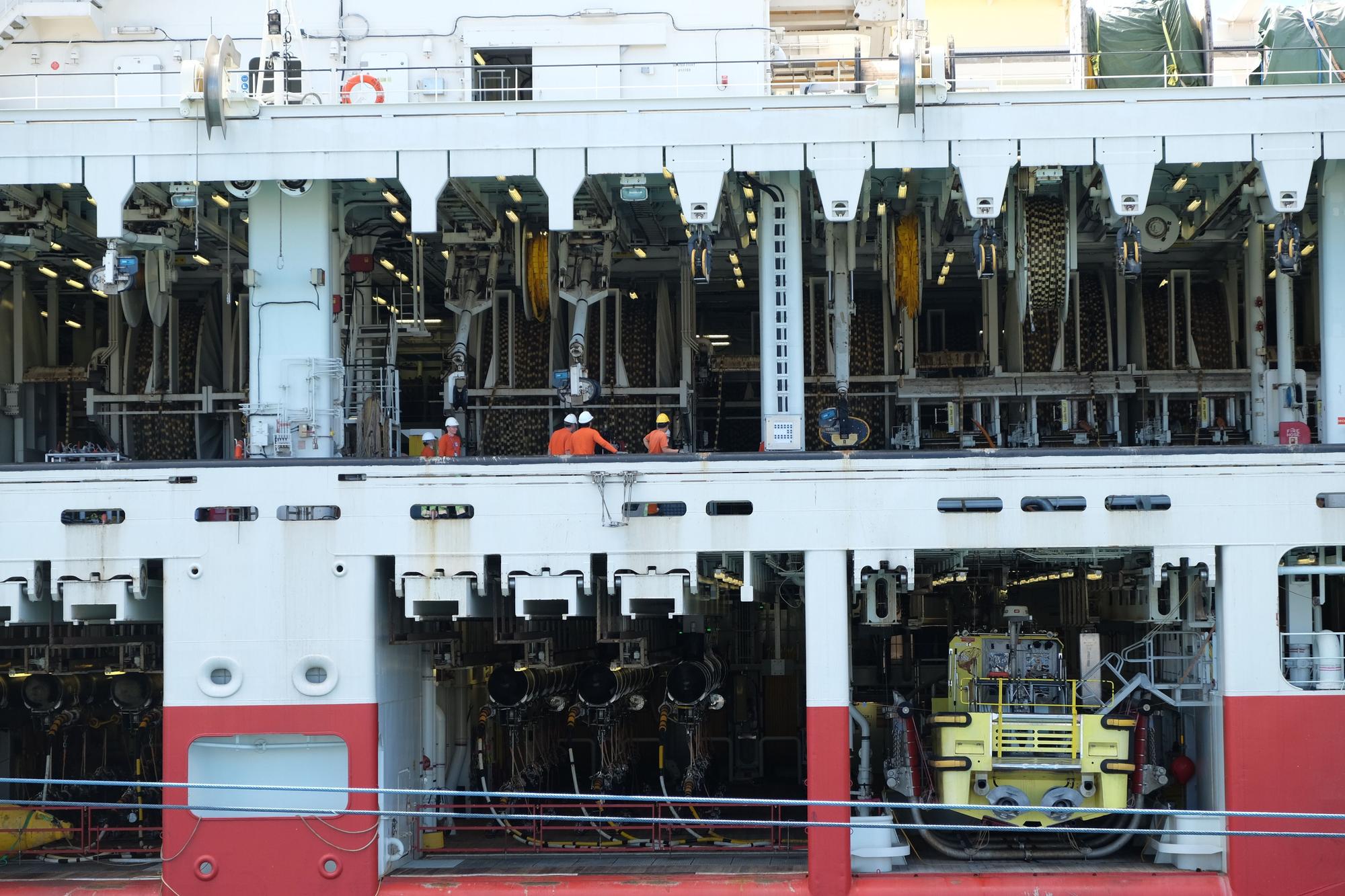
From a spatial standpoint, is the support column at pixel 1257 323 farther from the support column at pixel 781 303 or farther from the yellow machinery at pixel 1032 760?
the support column at pixel 781 303

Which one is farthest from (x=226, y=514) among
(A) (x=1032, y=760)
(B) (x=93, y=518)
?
(A) (x=1032, y=760)

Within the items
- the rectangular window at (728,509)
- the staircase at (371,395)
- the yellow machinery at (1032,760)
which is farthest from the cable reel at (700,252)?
the yellow machinery at (1032,760)

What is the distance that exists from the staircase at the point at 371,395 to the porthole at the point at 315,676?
13.6ft

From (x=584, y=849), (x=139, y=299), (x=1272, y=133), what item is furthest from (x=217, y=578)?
(x=1272, y=133)

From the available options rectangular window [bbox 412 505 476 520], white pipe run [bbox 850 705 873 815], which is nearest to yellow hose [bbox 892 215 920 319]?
white pipe run [bbox 850 705 873 815]

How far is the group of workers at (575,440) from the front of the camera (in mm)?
22234

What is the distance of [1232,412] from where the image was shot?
1182 inches

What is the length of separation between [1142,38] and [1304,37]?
7.99 ft

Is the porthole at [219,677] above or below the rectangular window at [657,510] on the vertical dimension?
below

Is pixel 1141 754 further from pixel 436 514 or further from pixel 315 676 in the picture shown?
pixel 315 676

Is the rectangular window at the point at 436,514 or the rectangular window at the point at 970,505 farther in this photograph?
the rectangular window at the point at 436,514

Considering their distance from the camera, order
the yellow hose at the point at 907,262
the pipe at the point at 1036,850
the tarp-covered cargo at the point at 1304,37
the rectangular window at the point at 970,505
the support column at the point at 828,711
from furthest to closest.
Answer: the yellow hose at the point at 907,262
the tarp-covered cargo at the point at 1304,37
the pipe at the point at 1036,850
the rectangular window at the point at 970,505
the support column at the point at 828,711

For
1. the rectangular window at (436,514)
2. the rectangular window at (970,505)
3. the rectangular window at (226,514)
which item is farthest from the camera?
the rectangular window at (226,514)

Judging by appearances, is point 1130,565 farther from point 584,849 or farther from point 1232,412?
point 584,849
